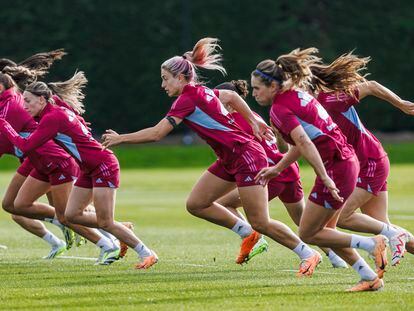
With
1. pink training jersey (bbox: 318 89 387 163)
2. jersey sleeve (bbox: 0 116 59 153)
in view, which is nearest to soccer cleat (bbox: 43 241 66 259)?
jersey sleeve (bbox: 0 116 59 153)

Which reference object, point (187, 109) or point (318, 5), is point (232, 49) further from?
point (187, 109)

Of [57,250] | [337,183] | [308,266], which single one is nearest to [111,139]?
[337,183]

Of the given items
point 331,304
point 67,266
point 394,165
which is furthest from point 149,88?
point 331,304

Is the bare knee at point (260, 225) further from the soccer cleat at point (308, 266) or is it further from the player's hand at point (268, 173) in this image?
the player's hand at point (268, 173)

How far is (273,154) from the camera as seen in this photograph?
12734 millimetres

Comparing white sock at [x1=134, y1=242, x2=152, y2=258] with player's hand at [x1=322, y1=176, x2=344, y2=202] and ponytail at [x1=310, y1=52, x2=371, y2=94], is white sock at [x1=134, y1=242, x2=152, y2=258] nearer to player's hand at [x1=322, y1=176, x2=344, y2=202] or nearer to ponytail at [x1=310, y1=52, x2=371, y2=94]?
ponytail at [x1=310, y1=52, x2=371, y2=94]

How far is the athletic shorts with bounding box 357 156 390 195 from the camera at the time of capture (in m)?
11.5

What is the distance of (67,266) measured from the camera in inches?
502

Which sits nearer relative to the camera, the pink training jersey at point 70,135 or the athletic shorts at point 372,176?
the athletic shorts at point 372,176

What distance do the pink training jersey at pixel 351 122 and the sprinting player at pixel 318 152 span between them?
1.11 m

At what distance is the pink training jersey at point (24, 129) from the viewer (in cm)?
1298

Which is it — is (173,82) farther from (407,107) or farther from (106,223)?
(407,107)

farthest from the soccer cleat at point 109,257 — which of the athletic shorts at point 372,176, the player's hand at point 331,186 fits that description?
the player's hand at point 331,186

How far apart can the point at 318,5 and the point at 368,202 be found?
138 ft
